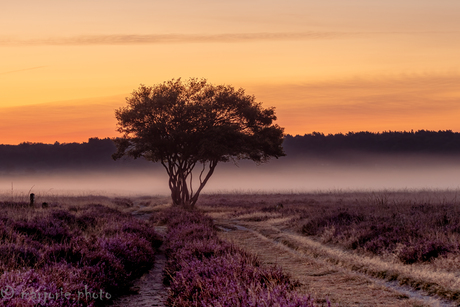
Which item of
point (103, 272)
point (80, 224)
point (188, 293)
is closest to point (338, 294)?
point (188, 293)


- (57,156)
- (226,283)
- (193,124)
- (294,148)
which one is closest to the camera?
(226,283)

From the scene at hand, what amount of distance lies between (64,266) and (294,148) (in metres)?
158

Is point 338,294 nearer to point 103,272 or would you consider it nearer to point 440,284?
point 440,284

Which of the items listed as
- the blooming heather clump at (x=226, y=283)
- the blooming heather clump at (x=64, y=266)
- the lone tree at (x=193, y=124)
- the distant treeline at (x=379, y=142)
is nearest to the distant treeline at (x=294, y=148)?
the distant treeline at (x=379, y=142)

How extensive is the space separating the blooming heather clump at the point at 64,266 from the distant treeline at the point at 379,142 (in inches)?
5985

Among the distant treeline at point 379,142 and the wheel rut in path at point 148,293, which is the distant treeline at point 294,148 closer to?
the distant treeline at point 379,142

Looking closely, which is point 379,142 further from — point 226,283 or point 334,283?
point 226,283

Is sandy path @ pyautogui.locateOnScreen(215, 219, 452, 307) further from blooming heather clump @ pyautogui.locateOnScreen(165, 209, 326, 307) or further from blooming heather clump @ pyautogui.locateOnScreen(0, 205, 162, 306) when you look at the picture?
blooming heather clump @ pyautogui.locateOnScreen(0, 205, 162, 306)

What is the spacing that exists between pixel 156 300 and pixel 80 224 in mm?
11363

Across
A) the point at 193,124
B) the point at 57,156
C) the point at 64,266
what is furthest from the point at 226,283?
the point at 57,156

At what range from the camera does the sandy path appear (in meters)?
7.87

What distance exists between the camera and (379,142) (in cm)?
16112

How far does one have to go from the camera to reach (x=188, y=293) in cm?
730

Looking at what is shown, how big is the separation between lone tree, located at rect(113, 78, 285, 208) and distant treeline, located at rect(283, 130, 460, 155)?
416 ft
